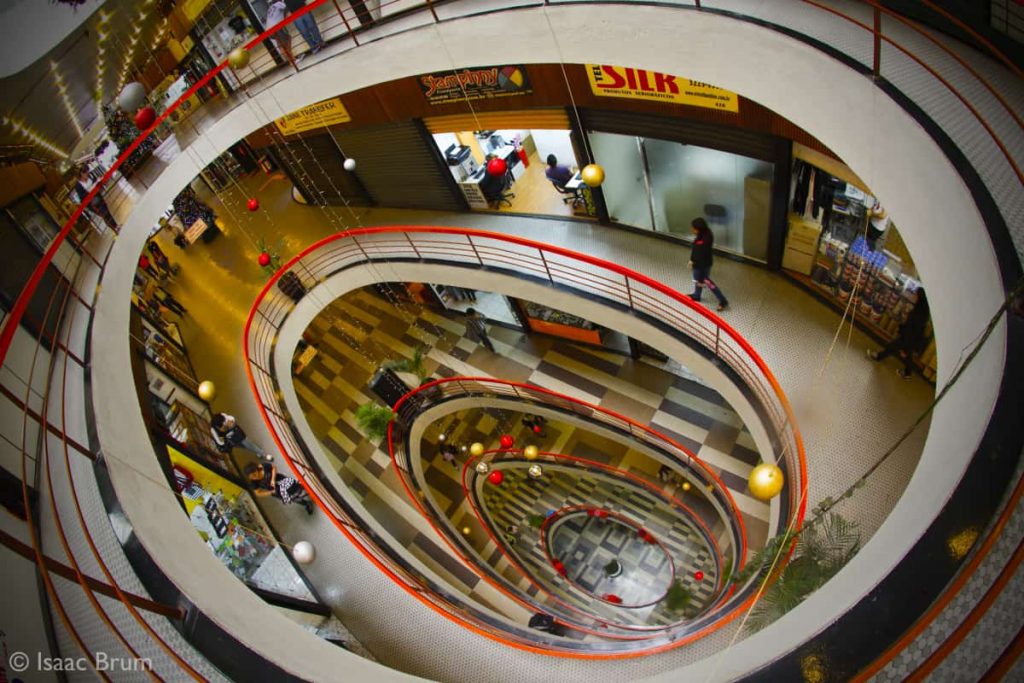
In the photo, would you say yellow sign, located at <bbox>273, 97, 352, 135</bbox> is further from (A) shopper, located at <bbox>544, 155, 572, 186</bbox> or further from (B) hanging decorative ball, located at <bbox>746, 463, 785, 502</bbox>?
Answer: (B) hanging decorative ball, located at <bbox>746, 463, 785, 502</bbox>

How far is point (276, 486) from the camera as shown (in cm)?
666

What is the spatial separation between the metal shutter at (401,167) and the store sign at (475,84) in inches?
41.6

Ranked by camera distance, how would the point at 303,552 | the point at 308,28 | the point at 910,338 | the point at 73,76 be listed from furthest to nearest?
the point at 308,28
the point at 73,76
the point at 303,552
the point at 910,338

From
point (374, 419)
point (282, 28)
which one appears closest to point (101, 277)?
point (282, 28)

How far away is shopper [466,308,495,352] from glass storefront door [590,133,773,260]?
14.2ft

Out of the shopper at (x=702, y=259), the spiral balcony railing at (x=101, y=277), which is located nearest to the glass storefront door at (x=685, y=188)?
the shopper at (x=702, y=259)

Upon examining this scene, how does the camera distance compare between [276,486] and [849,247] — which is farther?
[276,486]

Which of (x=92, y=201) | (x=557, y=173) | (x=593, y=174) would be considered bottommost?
(x=92, y=201)

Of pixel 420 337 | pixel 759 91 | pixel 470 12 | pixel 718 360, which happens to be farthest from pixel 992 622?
pixel 420 337

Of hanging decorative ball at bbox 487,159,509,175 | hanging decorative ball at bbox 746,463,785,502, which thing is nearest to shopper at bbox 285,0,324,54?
hanging decorative ball at bbox 487,159,509,175

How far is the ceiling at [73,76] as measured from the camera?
6.90m

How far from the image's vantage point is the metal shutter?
9820 mm

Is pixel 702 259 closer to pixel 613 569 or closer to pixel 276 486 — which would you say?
pixel 276 486

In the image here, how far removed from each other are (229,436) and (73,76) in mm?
5454
